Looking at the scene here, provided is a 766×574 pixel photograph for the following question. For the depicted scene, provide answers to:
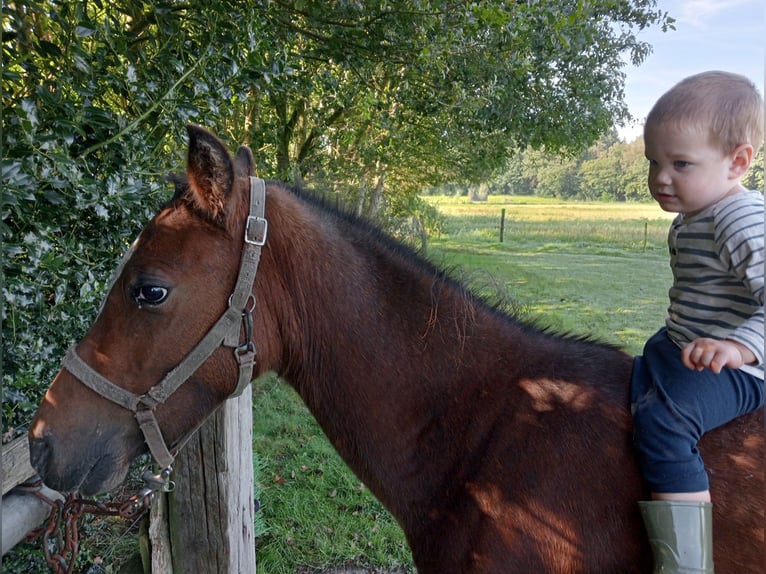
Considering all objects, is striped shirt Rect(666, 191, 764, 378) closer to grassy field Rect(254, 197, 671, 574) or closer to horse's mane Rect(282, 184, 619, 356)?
horse's mane Rect(282, 184, 619, 356)

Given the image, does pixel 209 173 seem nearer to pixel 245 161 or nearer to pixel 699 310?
pixel 245 161

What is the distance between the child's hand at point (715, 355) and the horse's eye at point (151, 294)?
1677 millimetres

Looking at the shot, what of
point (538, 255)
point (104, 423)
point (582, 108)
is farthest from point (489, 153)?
point (104, 423)

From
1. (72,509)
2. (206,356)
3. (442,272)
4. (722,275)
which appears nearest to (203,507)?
(72,509)

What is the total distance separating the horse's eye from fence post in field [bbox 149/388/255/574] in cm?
81

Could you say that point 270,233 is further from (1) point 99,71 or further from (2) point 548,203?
(2) point 548,203

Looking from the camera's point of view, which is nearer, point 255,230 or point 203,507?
point 255,230

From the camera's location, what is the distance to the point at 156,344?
5.47 feet

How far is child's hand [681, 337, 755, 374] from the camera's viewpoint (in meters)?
1.44

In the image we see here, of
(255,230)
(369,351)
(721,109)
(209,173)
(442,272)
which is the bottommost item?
(369,351)

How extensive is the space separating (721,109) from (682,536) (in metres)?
1.31

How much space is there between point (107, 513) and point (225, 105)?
2087mm

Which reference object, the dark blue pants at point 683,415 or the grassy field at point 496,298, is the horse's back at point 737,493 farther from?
the grassy field at point 496,298

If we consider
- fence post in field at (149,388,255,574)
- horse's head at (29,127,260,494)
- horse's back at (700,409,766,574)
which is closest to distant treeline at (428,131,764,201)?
horse's back at (700,409,766,574)
